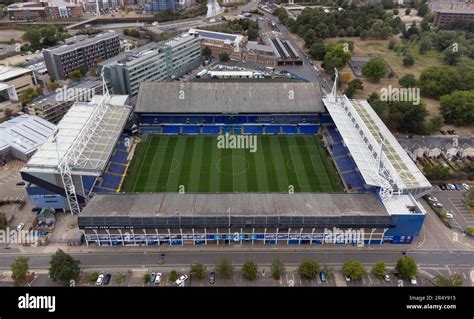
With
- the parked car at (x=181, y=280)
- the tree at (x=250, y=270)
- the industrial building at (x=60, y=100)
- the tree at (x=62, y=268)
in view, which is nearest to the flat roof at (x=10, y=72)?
the industrial building at (x=60, y=100)

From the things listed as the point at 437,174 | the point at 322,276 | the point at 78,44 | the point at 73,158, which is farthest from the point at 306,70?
the point at 322,276

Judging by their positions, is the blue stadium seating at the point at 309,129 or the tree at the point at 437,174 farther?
the blue stadium seating at the point at 309,129

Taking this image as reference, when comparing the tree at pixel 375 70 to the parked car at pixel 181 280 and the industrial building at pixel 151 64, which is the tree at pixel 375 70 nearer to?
the industrial building at pixel 151 64

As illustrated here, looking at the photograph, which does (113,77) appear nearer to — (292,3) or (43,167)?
(43,167)

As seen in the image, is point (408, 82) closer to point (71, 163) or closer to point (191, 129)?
point (191, 129)

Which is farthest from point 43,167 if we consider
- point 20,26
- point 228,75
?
point 20,26

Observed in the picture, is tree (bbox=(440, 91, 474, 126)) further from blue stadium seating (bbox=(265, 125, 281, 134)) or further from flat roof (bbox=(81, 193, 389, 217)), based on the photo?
flat roof (bbox=(81, 193, 389, 217))
